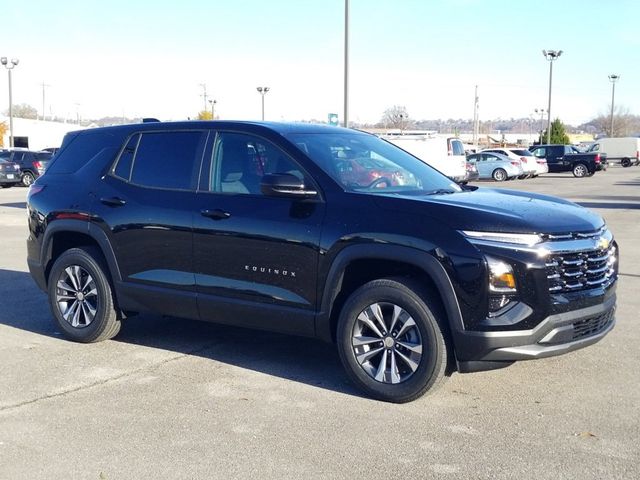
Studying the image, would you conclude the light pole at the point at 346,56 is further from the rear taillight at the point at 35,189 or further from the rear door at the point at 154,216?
the rear door at the point at 154,216

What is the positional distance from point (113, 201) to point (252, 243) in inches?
60.3

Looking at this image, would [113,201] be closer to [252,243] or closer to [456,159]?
[252,243]

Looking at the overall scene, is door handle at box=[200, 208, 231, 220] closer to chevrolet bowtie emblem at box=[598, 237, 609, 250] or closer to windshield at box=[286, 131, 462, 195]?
windshield at box=[286, 131, 462, 195]

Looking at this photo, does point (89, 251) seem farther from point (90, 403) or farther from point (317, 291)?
point (317, 291)

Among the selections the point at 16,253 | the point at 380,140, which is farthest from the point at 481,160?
the point at 380,140

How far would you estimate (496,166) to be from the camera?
38.3 metres

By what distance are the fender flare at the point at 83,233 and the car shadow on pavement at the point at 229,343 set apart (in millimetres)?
721

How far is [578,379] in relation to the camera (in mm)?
5625

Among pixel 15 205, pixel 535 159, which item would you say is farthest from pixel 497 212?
pixel 535 159

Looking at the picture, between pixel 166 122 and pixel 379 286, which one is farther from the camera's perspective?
pixel 166 122

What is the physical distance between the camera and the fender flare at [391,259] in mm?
4859

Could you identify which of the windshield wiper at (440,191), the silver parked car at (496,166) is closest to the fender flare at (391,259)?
the windshield wiper at (440,191)

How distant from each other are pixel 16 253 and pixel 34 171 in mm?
23297

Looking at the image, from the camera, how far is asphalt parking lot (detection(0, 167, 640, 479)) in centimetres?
421
